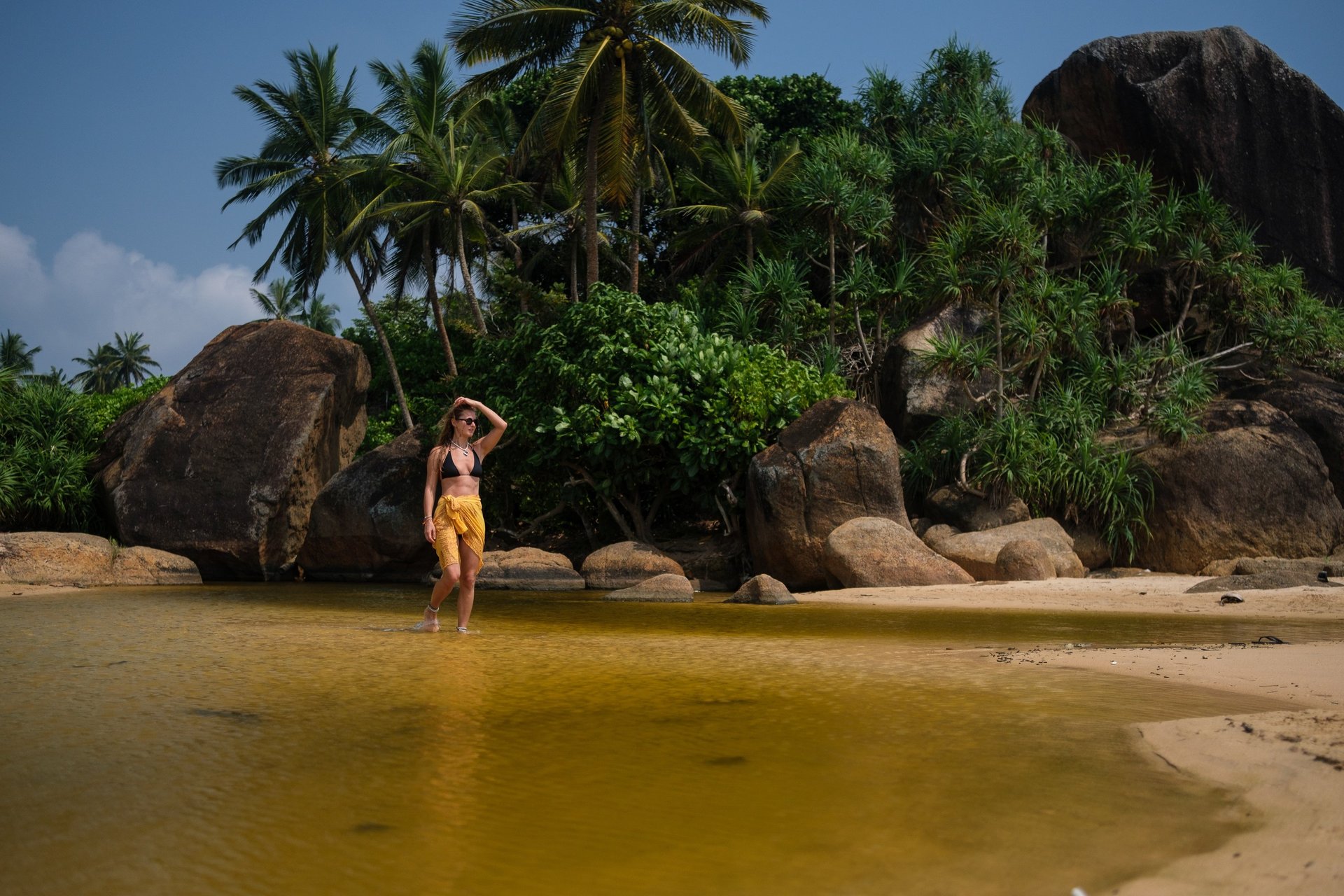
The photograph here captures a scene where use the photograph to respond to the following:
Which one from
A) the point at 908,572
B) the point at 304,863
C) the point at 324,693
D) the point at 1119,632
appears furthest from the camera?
the point at 908,572

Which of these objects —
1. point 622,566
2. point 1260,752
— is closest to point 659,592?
point 622,566

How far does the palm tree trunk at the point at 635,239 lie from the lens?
21.8 m

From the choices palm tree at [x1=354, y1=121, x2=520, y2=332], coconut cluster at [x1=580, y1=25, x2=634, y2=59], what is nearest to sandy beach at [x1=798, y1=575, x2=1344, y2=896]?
coconut cluster at [x1=580, y1=25, x2=634, y2=59]

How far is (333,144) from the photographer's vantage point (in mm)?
27938

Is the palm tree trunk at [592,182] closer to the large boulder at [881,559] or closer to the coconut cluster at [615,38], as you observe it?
the coconut cluster at [615,38]

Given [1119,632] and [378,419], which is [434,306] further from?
[1119,632]

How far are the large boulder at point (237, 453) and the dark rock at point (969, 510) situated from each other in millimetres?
10139

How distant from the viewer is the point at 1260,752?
3.49 meters

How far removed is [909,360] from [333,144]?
17.0 metres

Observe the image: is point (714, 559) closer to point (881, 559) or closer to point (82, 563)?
point (881, 559)

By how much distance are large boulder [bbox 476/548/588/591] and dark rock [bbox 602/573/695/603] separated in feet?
7.24

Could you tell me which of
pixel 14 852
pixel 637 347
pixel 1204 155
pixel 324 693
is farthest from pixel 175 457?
pixel 1204 155

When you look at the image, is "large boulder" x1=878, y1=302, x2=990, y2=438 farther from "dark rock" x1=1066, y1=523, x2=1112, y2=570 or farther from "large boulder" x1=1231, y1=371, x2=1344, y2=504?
"large boulder" x1=1231, y1=371, x2=1344, y2=504

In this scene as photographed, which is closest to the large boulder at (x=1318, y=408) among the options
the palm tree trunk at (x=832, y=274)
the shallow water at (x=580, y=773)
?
the palm tree trunk at (x=832, y=274)
